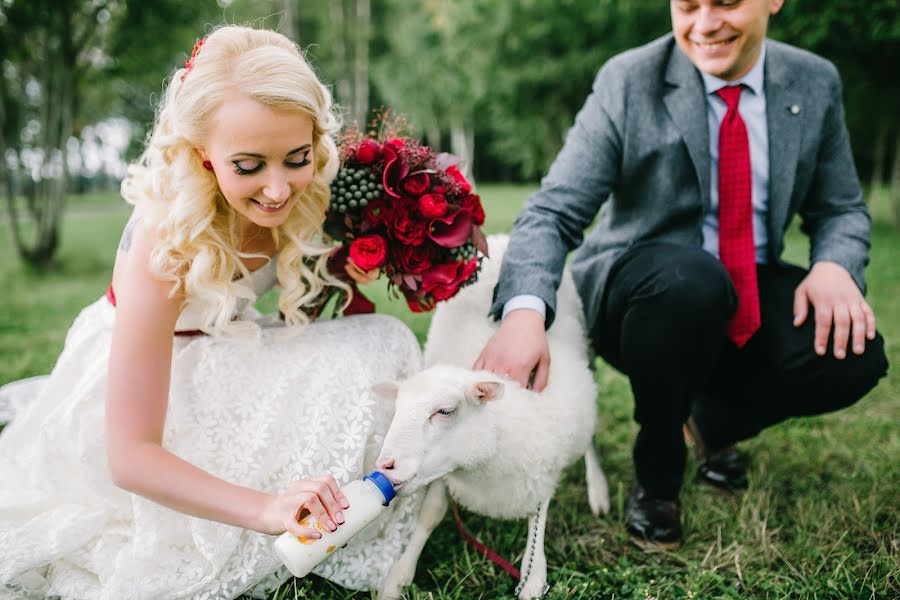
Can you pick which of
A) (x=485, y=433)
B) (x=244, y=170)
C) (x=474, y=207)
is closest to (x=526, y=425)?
(x=485, y=433)

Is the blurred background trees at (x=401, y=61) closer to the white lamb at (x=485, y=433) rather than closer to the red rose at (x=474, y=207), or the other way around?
the red rose at (x=474, y=207)

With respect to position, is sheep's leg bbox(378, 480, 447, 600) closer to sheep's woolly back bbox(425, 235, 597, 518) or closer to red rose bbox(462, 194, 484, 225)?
sheep's woolly back bbox(425, 235, 597, 518)

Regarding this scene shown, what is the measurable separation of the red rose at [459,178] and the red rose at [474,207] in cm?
3

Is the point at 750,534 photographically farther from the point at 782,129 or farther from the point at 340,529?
the point at 340,529

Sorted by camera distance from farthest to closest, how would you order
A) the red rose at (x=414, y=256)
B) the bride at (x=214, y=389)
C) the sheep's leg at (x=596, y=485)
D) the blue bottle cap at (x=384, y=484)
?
the sheep's leg at (x=596, y=485), the red rose at (x=414, y=256), the bride at (x=214, y=389), the blue bottle cap at (x=384, y=484)

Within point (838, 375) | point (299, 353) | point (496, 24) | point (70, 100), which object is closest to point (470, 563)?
point (299, 353)

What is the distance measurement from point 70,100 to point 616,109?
9.07m

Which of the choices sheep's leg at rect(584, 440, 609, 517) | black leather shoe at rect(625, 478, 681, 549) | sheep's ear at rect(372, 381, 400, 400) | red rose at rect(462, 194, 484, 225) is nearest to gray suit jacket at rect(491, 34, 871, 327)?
red rose at rect(462, 194, 484, 225)

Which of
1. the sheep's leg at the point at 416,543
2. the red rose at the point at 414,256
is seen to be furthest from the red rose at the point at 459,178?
the sheep's leg at the point at 416,543

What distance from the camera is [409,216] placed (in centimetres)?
239

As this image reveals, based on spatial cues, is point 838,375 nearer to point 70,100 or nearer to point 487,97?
point 70,100

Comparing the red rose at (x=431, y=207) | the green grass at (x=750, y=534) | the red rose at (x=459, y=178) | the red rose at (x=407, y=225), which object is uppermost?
the red rose at (x=459, y=178)

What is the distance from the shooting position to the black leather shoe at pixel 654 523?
262 centimetres

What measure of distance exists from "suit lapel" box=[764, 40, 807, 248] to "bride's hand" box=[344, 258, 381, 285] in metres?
1.69
